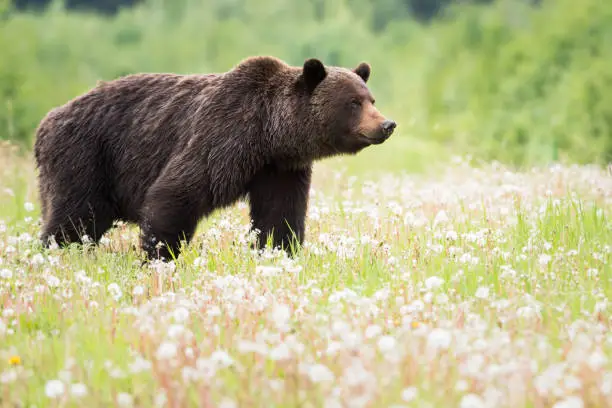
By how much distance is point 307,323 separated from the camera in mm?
3729

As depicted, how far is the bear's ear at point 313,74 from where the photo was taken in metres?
5.81

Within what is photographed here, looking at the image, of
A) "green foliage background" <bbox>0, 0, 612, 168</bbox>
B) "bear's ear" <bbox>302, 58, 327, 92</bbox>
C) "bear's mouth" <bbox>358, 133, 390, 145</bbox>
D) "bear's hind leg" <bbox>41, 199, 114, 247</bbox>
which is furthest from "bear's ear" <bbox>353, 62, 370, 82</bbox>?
"green foliage background" <bbox>0, 0, 612, 168</bbox>

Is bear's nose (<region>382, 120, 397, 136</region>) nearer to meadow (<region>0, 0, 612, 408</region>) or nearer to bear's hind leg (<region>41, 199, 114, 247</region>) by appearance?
meadow (<region>0, 0, 612, 408</region>)

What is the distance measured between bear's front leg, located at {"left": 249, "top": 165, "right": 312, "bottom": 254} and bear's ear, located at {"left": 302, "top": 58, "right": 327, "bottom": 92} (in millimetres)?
705

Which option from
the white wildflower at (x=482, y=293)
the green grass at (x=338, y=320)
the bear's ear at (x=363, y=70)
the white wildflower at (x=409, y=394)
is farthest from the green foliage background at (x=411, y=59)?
the white wildflower at (x=409, y=394)

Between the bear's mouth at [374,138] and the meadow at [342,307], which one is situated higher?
the bear's mouth at [374,138]

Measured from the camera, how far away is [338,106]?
584 centimetres

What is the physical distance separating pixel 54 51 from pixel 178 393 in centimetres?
2261

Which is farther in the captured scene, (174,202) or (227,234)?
(227,234)

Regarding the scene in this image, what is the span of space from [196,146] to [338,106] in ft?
3.65

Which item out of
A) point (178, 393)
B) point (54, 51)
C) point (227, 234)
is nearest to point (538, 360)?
point (178, 393)

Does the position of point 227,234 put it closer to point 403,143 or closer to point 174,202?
point 174,202

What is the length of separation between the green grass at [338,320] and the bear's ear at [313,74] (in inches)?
47.3

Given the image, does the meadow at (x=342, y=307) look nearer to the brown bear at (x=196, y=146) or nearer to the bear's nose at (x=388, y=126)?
the brown bear at (x=196, y=146)
